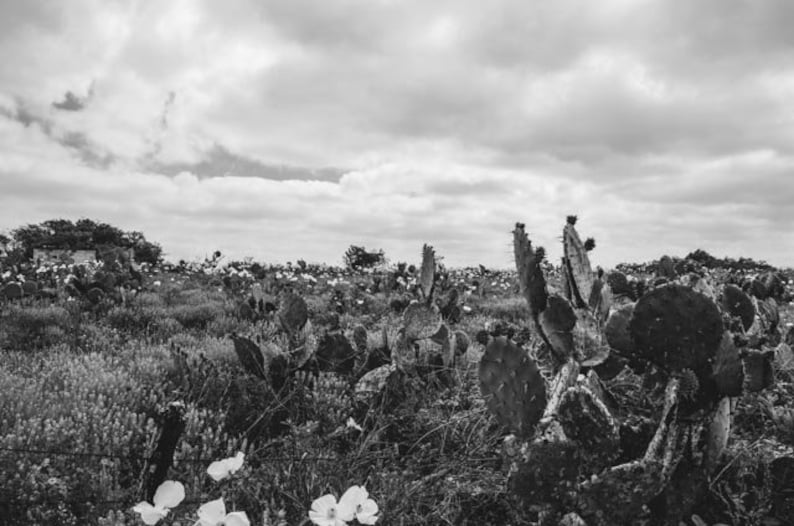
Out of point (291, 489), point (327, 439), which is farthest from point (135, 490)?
point (327, 439)

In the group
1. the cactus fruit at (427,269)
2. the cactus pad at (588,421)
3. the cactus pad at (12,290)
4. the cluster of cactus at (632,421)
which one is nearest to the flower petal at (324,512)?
the cluster of cactus at (632,421)

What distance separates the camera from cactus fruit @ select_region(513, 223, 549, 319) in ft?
10.7

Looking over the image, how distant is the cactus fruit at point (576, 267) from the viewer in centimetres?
360

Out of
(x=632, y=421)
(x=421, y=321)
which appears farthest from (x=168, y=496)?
(x=421, y=321)

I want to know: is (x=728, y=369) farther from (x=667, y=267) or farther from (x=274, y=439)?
(x=667, y=267)

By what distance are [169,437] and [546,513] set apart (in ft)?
4.83

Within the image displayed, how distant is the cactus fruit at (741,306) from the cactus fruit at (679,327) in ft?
6.38

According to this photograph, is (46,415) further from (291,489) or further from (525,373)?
(525,373)

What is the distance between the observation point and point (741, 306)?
13.8 ft

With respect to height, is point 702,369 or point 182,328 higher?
point 702,369

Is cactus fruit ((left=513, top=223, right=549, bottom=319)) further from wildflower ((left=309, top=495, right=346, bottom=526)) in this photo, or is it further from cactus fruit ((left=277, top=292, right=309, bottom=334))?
cactus fruit ((left=277, top=292, right=309, bottom=334))

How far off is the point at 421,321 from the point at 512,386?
2010 millimetres

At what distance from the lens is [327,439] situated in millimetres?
3639

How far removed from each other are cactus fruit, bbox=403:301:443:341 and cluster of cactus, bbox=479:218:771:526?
1.71 m
